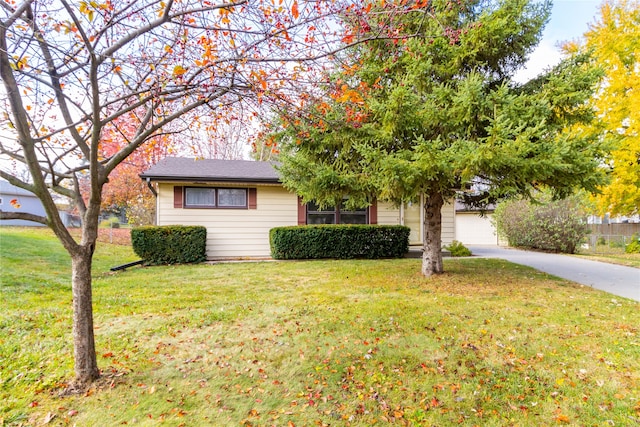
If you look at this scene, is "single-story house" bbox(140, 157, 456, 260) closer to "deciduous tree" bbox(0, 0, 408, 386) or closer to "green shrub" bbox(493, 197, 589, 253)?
"green shrub" bbox(493, 197, 589, 253)

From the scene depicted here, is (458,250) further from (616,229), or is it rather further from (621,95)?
(616,229)

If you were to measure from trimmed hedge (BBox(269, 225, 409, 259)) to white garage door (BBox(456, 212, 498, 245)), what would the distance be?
10161 mm

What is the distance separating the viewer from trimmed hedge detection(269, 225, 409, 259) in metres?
9.87

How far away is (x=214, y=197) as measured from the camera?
10281 millimetres

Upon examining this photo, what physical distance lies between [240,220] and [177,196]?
2022 millimetres

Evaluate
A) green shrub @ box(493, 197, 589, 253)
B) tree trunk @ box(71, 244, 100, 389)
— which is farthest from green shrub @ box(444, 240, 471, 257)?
tree trunk @ box(71, 244, 100, 389)

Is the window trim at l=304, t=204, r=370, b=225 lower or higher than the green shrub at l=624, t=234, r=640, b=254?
higher

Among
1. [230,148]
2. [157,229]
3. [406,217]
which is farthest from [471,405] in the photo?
[230,148]

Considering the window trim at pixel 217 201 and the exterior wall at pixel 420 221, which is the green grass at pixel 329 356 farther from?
the exterior wall at pixel 420 221

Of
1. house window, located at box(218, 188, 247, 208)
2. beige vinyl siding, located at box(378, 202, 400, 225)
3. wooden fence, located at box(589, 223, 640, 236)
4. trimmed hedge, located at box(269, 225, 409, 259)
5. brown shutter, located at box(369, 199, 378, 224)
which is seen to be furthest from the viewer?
wooden fence, located at box(589, 223, 640, 236)

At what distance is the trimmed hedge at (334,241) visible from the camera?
987 centimetres

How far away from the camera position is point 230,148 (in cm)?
2059

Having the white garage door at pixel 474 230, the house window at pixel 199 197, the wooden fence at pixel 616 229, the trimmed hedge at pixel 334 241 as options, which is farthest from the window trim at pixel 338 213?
the wooden fence at pixel 616 229

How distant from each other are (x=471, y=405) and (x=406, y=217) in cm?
952
